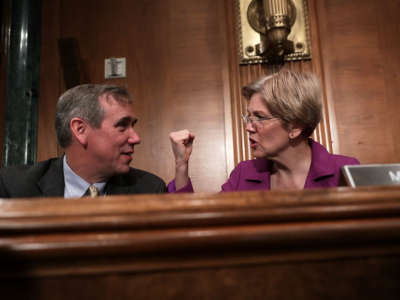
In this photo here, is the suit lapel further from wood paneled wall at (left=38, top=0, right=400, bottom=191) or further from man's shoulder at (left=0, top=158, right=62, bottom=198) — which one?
wood paneled wall at (left=38, top=0, right=400, bottom=191)

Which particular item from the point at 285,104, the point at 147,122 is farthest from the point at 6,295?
the point at 147,122

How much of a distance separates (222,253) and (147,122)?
1.49m

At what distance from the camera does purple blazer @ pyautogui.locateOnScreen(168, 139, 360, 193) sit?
1.31 m

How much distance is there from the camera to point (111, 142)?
4.69 ft

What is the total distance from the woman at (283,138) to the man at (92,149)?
0.61ft

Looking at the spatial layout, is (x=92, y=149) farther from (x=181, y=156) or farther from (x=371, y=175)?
(x=371, y=175)

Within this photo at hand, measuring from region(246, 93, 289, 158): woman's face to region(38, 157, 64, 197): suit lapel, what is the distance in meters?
0.73

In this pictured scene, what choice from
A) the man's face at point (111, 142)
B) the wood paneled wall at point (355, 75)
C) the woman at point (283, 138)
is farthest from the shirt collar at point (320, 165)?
the man's face at point (111, 142)

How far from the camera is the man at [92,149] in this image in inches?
55.9

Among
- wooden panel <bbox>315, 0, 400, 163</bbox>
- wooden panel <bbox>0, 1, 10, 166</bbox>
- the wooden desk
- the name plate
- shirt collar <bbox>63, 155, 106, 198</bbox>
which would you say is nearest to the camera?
the wooden desk

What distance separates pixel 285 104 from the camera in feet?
4.54

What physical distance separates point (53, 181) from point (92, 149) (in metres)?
0.18

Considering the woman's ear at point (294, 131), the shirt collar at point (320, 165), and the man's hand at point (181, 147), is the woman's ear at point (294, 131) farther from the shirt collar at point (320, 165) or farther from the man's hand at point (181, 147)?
the man's hand at point (181, 147)

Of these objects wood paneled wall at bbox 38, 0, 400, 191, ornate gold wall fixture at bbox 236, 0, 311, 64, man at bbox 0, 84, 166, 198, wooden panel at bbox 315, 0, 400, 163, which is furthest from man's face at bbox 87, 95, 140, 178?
wooden panel at bbox 315, 0, 400, 163
